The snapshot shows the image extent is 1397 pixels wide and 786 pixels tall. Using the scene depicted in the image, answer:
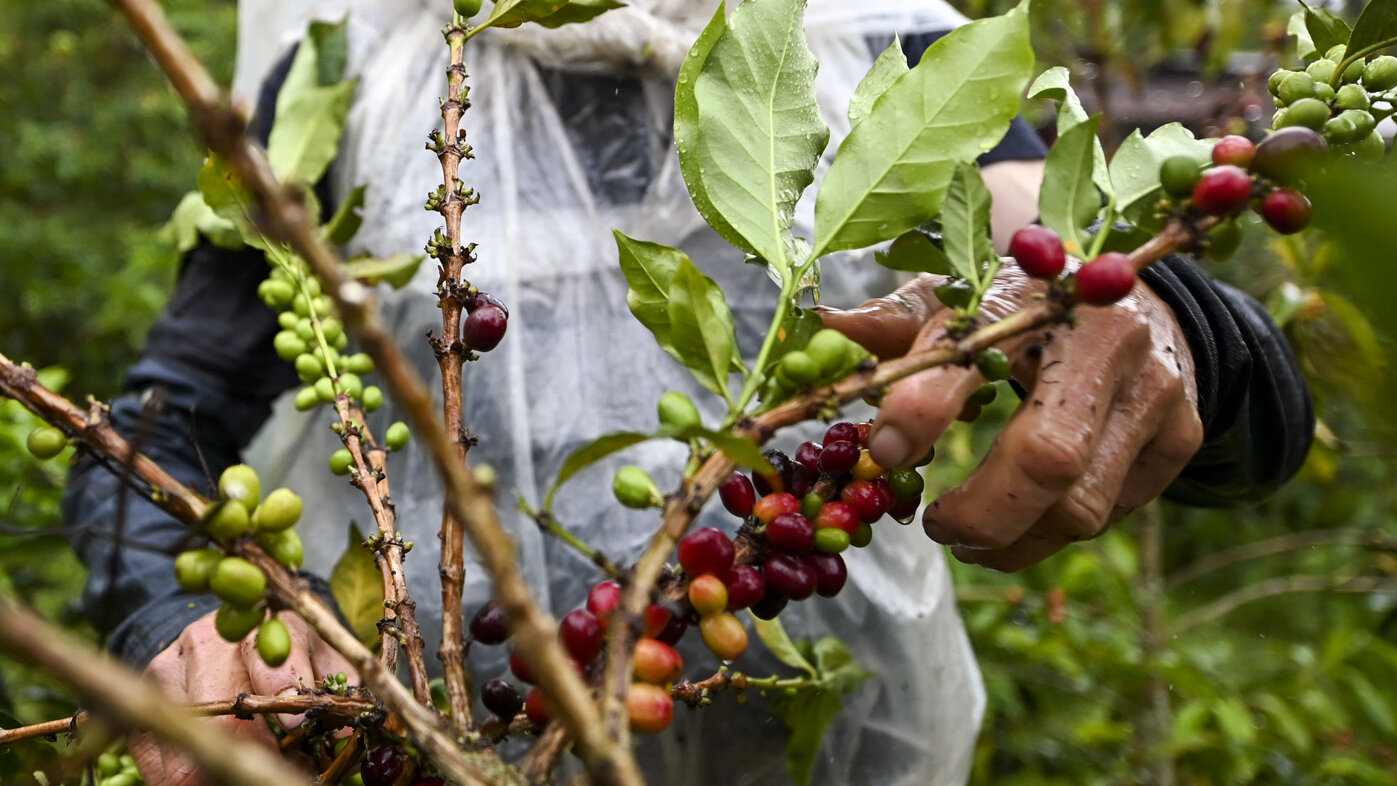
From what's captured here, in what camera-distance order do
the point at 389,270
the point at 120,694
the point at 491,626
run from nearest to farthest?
the point at 120,694
the point at 491,626
the point at 389,270

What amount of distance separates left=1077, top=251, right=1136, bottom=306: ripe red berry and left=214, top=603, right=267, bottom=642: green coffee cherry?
302mm

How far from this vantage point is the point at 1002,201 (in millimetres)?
1022

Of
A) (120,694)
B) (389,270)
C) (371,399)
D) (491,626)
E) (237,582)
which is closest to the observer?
(120,694)

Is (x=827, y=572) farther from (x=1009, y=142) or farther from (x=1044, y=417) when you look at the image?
(x=1009, y=142)

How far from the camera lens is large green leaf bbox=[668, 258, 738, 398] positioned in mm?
370

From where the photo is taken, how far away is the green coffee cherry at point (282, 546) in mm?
326

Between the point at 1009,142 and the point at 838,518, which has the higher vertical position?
the point at 838,518

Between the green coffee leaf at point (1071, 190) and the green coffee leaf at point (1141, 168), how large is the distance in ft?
0.06

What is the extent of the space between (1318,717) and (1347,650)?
102 millimetres

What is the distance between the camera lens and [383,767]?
37 centimetres

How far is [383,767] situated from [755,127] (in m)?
0.30

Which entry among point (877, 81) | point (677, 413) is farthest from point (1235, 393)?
point (677, 413)

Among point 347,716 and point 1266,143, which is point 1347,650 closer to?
point 1266,143

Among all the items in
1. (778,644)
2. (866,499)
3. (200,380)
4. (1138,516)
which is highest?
(866,499)
